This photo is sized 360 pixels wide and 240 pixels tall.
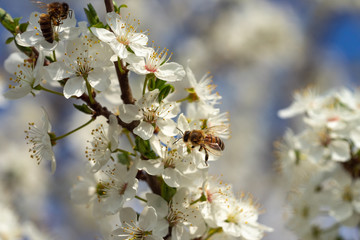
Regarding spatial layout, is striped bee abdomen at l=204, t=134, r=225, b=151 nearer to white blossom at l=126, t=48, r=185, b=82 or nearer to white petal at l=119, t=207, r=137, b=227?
white blossom at l=126, t=48, r=185, b=82

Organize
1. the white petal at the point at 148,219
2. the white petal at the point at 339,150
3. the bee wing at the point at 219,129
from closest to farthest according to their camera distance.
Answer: the white petal at the point at 148,219, the bee wing at the point at 219,129, the white petal at the point at 339,150

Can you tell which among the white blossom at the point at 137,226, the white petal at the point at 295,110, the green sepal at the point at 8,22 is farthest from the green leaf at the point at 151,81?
the white petal at the point at 295,110

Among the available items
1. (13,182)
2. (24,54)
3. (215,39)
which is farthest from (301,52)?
(24,54)

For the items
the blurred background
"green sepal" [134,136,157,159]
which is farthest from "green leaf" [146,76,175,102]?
the blurred background

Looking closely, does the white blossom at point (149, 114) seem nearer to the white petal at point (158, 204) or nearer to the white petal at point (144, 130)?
the white petal at point (144, 130)

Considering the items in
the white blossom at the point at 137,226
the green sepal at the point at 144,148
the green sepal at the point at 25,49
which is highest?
the green sepal at the point at 25,49

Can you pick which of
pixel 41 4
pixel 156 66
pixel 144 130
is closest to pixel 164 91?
pixel 156 66

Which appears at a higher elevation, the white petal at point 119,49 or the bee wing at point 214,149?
the white petal at point 119,49
